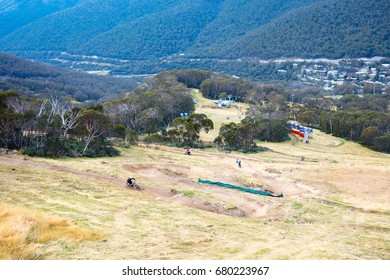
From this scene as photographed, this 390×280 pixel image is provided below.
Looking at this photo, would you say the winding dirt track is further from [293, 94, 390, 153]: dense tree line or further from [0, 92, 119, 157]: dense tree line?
[293, 94, 390, 153]: dense tree line

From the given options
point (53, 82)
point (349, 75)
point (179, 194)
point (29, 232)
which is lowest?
point (179, 194)

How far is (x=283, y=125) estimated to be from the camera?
224 feet

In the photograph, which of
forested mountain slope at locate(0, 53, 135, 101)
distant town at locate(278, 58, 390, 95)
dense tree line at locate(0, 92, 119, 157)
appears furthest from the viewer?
distant town at locate(278, 58, 390, 95)

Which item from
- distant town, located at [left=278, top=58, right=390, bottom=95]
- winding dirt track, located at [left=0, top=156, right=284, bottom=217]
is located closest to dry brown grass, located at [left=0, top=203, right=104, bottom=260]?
winding dirt track, located at [left=0, top=156, right=284, bottom=217]

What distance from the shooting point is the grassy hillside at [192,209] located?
43.6ft

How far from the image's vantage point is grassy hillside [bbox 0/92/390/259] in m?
13.3

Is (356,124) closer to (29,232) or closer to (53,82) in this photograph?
(29,232)

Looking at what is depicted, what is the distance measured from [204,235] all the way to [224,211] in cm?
678

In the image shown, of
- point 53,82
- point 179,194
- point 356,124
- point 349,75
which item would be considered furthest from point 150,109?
point 349,75

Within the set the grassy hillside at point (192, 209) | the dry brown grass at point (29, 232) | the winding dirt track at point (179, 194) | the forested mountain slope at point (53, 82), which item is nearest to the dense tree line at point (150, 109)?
the grassy hillside at point (192, 209)

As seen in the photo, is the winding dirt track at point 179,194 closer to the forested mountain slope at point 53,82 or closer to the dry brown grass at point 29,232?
the dry brown grass at point 29,232

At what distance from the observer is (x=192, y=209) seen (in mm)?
20891

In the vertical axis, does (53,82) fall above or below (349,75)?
below
